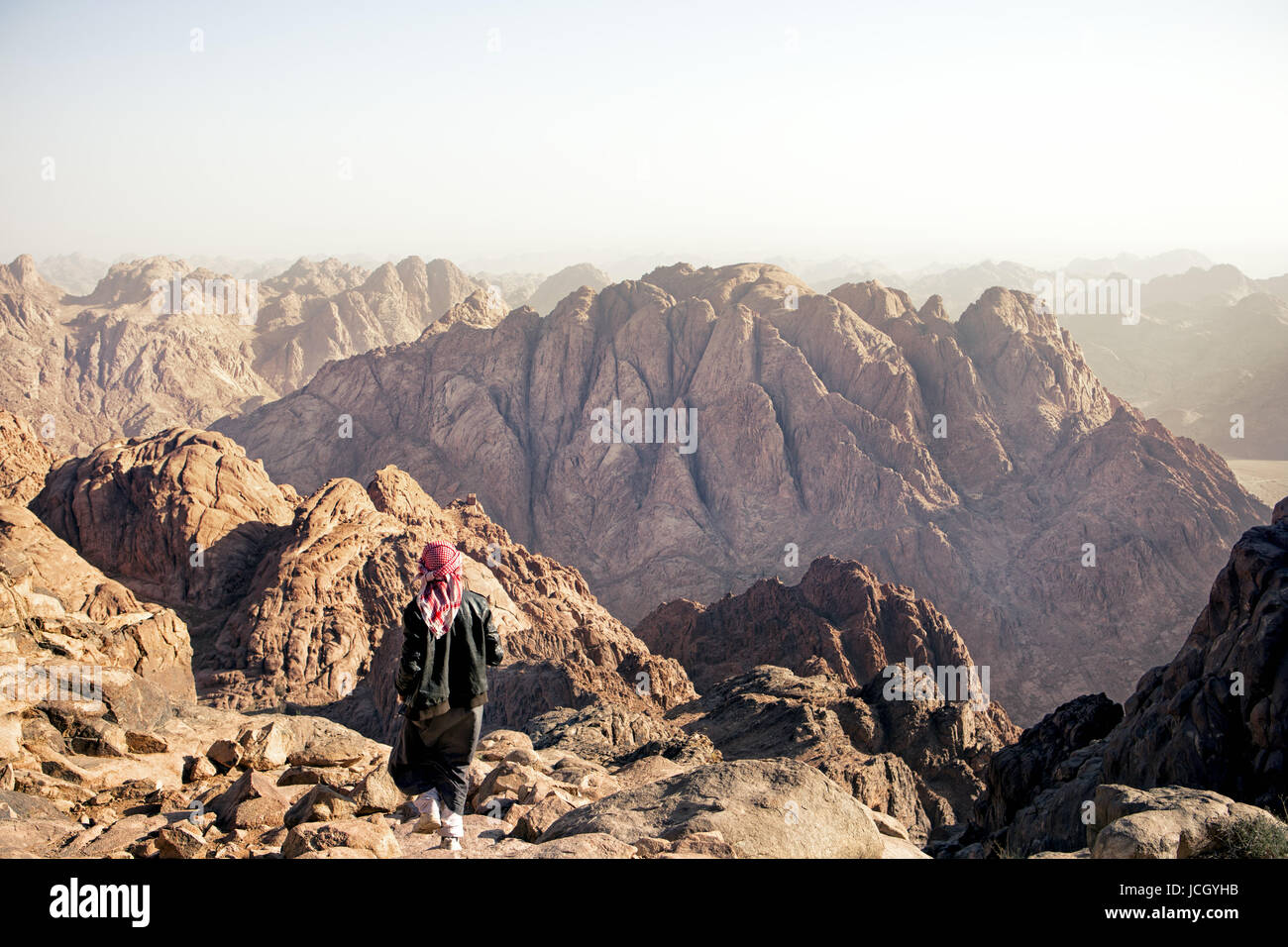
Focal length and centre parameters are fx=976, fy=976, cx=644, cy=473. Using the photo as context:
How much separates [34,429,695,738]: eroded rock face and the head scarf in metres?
19.4

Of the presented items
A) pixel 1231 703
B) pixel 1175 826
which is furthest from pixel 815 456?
pixel 1175 826

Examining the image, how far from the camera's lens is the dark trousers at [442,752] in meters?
8.45

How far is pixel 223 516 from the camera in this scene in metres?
33.5

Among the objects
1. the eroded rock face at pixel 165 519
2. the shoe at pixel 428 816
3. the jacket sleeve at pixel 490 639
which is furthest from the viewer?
the eroded rock face at pixel 165 519

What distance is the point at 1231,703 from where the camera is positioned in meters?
13.9

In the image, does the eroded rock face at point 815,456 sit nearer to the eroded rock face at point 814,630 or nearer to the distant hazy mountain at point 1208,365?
the eroded rock face at point 814,630

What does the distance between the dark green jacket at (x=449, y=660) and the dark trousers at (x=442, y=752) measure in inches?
7.6

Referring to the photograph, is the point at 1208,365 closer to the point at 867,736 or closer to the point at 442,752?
the point at 867,736

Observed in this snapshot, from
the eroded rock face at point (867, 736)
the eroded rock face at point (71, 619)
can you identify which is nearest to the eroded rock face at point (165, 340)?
the eroded rock face at point (71, 619)

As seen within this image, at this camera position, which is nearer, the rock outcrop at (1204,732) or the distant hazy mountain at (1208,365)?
the rock outcrop at (1204,732)

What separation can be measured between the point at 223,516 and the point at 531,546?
3205 cm

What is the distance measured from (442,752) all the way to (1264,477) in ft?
267

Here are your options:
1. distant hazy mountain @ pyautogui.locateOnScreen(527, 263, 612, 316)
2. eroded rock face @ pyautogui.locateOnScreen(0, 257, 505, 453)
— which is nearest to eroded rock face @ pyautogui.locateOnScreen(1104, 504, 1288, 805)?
eroded rock face @ pyautogui.locateOnScreen(0, 257, 505, 453)

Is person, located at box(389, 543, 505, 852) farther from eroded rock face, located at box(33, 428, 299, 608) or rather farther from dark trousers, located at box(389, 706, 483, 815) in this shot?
eroded rock face, located at box(33, 428, 299, 608)
